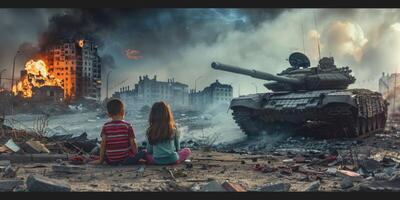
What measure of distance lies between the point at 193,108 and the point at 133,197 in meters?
16.7

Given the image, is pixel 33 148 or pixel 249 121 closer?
pixel 33 148

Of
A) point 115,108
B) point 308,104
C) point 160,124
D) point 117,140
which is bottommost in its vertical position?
point 117,140

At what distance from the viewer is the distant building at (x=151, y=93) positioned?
699 inches

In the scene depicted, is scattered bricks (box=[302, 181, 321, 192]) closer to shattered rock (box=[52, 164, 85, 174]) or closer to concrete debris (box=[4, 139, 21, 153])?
shattered rock (box=[52, 164, 85, 174])

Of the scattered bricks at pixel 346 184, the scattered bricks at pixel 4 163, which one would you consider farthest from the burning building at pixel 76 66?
the scattered bricks at pixel 346 184

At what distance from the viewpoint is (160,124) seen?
589cm

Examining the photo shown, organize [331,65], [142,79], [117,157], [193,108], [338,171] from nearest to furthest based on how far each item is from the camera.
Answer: [338,171] → [117,157] → [331,65] → [142,79] → [193,108]

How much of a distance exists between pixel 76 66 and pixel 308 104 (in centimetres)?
960

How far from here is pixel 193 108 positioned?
2045cm

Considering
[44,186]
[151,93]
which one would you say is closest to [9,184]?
[44,186]

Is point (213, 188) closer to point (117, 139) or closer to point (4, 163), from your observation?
point (117, 139)

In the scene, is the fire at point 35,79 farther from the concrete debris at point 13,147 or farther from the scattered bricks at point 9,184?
the scattered bricks at point 9,184

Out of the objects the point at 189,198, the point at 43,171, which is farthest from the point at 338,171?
the point at 43,171

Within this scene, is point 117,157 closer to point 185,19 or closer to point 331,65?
point 331,65
